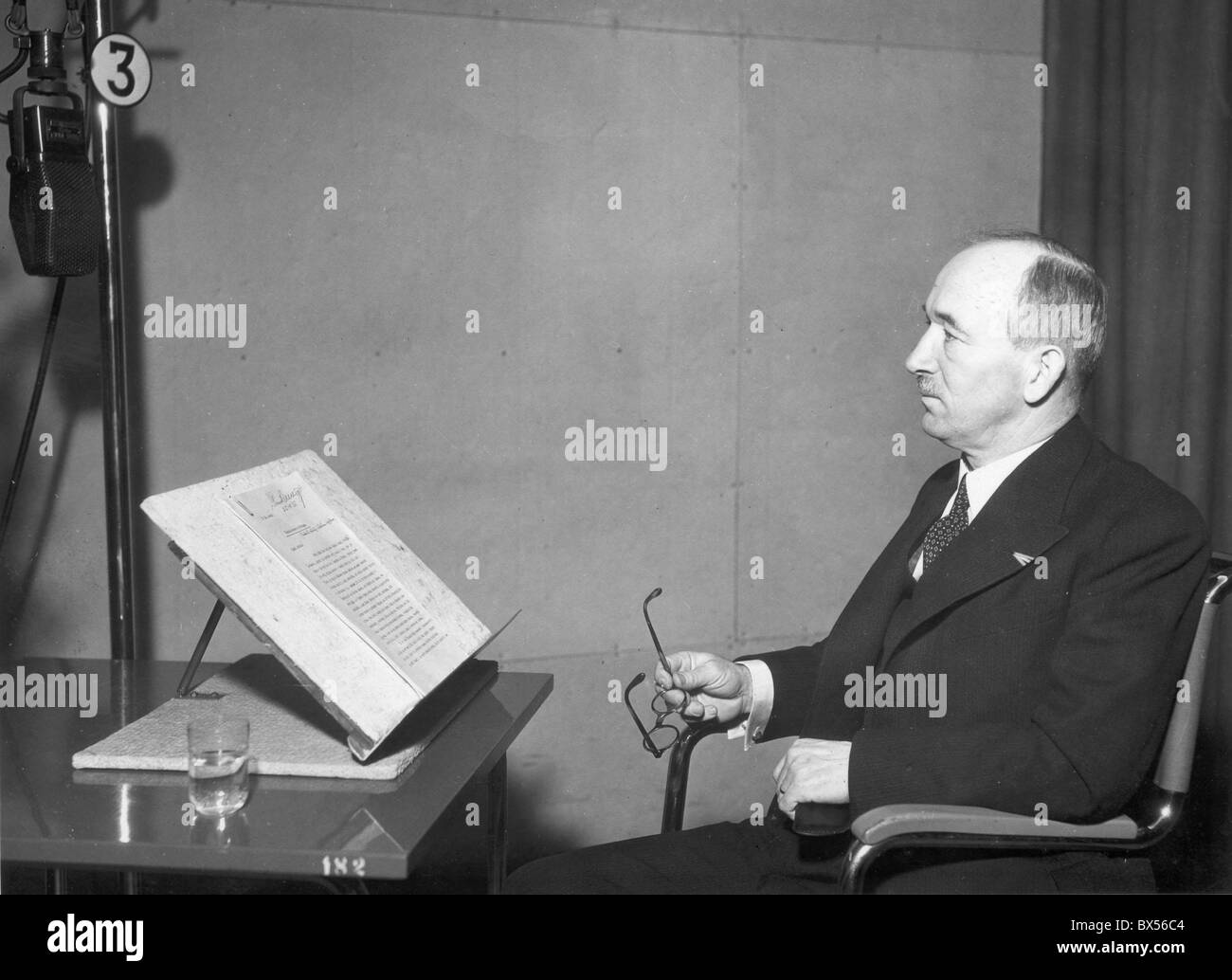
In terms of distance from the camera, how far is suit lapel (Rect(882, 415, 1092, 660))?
1.74 meters

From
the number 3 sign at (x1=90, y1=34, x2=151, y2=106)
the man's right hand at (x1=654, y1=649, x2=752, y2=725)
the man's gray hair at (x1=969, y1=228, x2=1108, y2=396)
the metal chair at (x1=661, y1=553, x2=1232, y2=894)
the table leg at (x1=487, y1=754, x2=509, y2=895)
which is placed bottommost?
the table leg at (x1=487, y1=754, x2=509, y2=895)

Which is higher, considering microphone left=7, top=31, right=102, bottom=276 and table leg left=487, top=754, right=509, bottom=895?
microphone left=7, top=31, right=102, bottom=276

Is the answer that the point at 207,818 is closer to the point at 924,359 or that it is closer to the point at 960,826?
the point at 960,826

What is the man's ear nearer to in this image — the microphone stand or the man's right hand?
the man's right hand

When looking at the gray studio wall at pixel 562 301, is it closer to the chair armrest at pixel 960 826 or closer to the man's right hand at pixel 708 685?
the man's right hand at pixel 708 685

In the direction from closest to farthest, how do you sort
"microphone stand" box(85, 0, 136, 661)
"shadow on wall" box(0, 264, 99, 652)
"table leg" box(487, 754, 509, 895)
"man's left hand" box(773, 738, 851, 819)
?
"man's left hand" box(773, 738, 851, 819) < "table leg" box(487, 754, 509, 895) < "microphone stand" box(85, 0, 136, 661) < "shadow on wall" box(0, 264, 99, 652)

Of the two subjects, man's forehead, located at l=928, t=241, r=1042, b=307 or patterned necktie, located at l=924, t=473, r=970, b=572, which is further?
patterned necktie, located at l=924, t=473, r=970, b=572

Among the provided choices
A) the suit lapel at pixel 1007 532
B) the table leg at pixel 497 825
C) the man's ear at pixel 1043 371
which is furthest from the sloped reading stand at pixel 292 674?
the man's ear at pixel 1043 371

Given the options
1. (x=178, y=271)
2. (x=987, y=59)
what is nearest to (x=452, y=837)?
(x=178, y=271)

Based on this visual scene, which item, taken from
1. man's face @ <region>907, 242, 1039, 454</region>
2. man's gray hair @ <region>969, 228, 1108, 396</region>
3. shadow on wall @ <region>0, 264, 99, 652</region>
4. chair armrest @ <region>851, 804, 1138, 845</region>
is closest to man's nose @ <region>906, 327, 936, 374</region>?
man's face @ <region>907, 242, 1039, 454</region>
